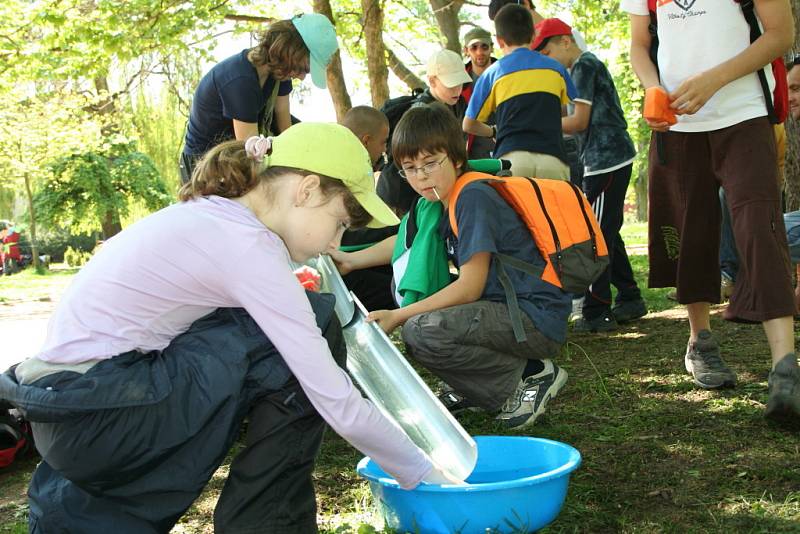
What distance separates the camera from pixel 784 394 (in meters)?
2.66

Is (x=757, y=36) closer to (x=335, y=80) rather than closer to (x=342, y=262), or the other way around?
(x=342, y=262)

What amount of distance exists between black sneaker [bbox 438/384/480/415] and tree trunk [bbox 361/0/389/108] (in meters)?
5.91

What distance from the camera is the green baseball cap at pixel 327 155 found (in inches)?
80.0

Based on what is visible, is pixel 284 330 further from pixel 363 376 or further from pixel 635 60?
pixel 635 60

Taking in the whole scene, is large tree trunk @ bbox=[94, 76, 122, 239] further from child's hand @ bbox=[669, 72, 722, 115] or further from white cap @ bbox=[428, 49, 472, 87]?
child's hand @ bbox=[669, 72, 722, 115]

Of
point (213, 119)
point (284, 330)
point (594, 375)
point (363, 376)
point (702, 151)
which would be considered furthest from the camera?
point (213, 119)

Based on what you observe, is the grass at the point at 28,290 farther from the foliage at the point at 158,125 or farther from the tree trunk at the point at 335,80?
the foliage at the point at 158,125

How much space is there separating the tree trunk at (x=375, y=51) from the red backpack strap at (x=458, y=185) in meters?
5.87

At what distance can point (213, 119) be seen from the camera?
3947 millimetres

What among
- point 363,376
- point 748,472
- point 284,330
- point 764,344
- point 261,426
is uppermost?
point 284,330

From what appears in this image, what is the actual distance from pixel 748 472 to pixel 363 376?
1.07 metres

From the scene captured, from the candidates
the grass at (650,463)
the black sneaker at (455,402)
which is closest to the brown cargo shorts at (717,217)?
the grass at (650,463)

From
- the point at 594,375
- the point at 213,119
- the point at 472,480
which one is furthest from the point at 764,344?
the point at 213,119

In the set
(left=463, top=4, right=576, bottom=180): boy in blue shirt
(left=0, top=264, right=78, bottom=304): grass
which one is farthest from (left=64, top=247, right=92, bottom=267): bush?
(left=463, top=4, right=576, bottom=180): boy in blue shirt
